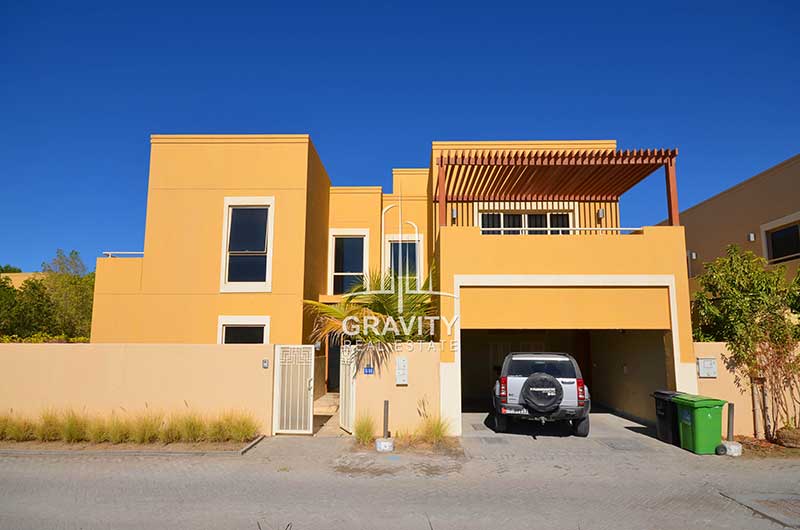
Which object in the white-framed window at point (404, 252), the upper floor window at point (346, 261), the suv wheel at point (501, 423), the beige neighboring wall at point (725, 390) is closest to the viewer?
the beige neighboring wall at point (725, 390)

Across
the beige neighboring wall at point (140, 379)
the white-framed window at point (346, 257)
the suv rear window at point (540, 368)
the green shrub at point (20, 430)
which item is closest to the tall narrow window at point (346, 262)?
the white-framed window at point (346, 257)

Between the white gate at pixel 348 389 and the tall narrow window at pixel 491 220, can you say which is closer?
the white gate at pixel 348 389

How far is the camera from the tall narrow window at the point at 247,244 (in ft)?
45.4

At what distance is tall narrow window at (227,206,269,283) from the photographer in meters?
13.8

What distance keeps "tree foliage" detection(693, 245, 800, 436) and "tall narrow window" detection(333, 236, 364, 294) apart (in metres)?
10.6

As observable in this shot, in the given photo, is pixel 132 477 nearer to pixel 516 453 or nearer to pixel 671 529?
pixel 516 453

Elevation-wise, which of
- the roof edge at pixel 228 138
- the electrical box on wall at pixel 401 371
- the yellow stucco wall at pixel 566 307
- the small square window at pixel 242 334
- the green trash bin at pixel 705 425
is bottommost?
the green trash bin at pixel 705 425

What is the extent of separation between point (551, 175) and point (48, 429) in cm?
1225

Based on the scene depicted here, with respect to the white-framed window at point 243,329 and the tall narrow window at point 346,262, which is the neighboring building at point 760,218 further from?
the white-framed window at point 243,329

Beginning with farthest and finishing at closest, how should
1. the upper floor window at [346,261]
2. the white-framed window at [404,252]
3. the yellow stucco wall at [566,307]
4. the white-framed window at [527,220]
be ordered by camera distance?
the upper floor window at [346,261] → the white-framed window at [404,252] → the white-framed window at [527,220] → the yellow stucco wall at [566,307]

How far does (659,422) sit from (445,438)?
14.1 ft

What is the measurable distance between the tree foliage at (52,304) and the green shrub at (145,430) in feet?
31.1

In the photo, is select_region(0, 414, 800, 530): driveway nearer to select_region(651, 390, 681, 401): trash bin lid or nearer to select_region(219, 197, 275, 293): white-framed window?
select_region(651, 390, 681, 401): trash bin lid

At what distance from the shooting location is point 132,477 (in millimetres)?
7383
